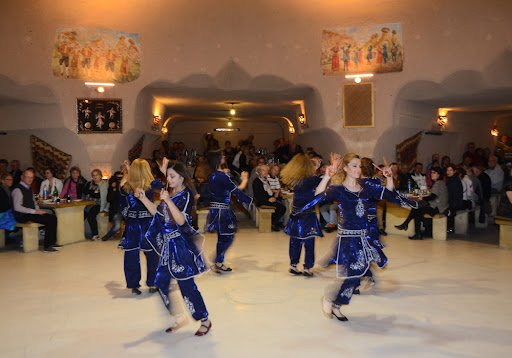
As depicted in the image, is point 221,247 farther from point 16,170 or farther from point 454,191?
point 16,170

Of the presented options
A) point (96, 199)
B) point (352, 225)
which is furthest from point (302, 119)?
point (352, 225)

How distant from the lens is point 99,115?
13391mm

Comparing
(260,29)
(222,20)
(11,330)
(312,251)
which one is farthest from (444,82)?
(11,330)

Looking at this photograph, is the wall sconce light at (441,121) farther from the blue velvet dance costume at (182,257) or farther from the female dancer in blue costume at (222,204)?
the blue velvet dance costume at (182,257)

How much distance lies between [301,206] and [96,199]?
5.58 m

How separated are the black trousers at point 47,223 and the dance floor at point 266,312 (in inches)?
32.6

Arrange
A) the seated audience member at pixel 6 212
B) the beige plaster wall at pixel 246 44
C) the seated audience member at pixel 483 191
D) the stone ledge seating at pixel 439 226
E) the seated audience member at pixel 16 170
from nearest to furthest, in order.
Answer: the seated audience member at pixel 6 212 → the stone ledge seating at pixel 439 226 → the seated audience member at pixel 483 191 → the beige plaster wall at pixel 246 44 → the seated audience member at pixel 16 170

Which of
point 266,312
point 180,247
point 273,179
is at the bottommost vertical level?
point 266,312

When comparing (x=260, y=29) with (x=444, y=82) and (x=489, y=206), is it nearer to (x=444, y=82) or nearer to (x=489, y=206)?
→ (x=444, y=82)

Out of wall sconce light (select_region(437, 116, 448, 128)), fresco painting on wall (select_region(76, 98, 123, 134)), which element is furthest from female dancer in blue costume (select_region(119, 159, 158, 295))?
wall sconce light (select_region(437, 116, 448, 128))

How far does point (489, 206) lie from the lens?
42.1ft

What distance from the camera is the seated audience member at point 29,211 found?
9516 mm

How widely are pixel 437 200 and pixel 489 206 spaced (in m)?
2.83

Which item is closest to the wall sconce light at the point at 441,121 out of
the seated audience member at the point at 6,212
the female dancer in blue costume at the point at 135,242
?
the female dancer in blue costume at the point at 135,242
